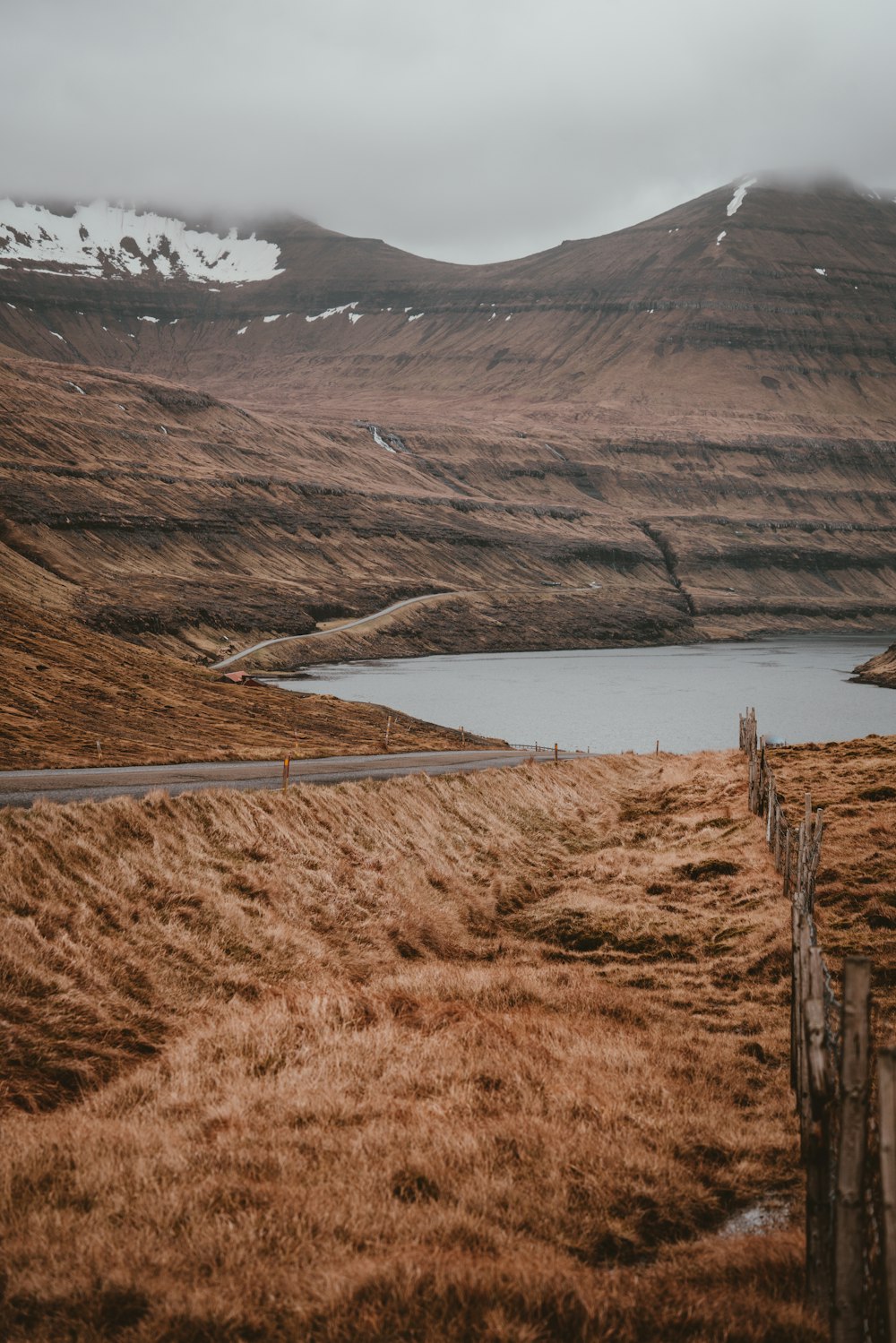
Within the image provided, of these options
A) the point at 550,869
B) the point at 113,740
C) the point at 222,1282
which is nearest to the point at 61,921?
the point at 222,1282

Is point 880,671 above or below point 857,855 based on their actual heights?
above

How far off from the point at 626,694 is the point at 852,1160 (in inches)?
4443

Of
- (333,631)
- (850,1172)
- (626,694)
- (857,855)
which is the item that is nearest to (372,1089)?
(850,1172)

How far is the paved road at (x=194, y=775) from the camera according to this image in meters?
20.8

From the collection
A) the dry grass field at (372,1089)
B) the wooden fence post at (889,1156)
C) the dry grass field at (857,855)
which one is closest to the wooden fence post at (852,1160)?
the dry grass field at (372,1089)

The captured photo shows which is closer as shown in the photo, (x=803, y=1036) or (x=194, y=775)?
(x=803, y=1036)

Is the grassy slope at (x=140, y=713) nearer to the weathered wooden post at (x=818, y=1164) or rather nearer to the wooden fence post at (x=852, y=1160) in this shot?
the weathered wooden post at (x=818, y=1164)

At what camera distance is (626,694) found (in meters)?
118

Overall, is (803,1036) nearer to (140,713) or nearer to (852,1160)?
(852,1160)

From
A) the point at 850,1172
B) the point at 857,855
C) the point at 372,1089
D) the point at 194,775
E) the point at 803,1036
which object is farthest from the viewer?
the point at 194,775

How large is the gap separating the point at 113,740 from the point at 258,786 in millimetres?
18834

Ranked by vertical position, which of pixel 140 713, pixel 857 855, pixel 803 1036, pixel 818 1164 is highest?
pixel 140 713

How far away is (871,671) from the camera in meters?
130

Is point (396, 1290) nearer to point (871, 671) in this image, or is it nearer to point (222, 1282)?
point (222, 1282)
